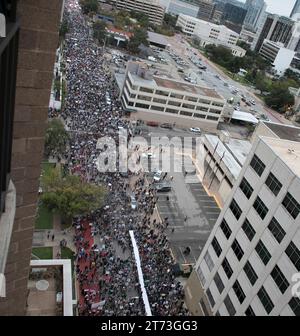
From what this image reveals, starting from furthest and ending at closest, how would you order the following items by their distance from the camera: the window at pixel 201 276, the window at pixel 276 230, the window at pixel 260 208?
the window at pixel 201 276 → the window at pixel 260 208 → the window at pixel 276 230

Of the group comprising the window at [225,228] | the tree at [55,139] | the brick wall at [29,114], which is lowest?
the tree at [55,139]

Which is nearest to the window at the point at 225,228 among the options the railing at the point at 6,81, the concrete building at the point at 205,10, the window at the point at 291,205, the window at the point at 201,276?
the window at the point at 201,276

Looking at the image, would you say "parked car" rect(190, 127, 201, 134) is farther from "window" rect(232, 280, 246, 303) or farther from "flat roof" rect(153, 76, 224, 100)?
"window" rect(232, 280, 246, 303)

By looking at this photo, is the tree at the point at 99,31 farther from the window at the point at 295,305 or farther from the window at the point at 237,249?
the window at the point at 295,305

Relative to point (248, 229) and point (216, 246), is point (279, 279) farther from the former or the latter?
point (216, 246)

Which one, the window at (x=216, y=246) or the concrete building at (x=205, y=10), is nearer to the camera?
the window at (x=216, y=246)

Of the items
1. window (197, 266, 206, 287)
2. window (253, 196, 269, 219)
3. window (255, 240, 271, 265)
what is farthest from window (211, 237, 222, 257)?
window (253, 196, 269, 219)

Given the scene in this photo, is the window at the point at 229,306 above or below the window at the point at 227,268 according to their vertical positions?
below
